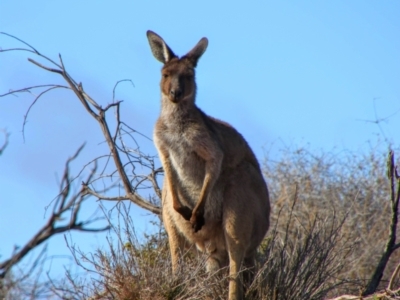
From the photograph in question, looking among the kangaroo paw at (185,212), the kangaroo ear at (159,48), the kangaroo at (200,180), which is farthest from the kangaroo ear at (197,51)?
the kangaroo paw at (185,212)

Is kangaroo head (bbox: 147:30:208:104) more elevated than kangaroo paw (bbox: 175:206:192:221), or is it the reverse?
kangaroo head (bbox: 147:30:208:104)

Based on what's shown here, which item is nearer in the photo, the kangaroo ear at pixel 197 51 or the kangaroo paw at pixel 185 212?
the kangaroo paw at pixel 185 212

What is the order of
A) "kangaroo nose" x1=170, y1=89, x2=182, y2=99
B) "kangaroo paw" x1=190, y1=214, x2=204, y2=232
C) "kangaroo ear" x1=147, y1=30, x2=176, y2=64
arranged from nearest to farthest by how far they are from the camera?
1. "kangaroo paw" x1=190, y1=214, x2=204, y2=232
2. "kangaroo nose" x1=170, y1=89, x2=182, y2=99
3. "kangaroo ear" x1=147, y1=30, x2=176, y2=64

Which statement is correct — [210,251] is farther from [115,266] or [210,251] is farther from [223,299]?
[115,266]

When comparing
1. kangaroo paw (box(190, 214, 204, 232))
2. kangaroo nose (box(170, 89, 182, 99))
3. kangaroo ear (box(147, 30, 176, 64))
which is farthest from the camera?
kangaroo ear (box(147, 30, 176, 64))

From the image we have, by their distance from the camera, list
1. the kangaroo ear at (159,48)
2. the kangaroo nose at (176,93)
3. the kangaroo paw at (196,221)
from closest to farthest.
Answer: the kangaroo paw at (196,221) → the kangaroo nose at (176,93) → the kangaroo ear at (159,48)

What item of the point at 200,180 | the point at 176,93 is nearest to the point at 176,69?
the point at 176,93

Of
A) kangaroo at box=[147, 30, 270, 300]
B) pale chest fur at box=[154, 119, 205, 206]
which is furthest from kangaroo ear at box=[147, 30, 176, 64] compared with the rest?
pale chest fur at box=[154, 119, 205, 206]

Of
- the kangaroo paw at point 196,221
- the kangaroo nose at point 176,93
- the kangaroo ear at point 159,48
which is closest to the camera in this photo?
the kangaroo paw at point 196,221

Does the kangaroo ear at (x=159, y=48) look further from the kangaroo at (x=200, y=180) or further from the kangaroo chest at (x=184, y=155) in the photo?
the kangaroo chest at (x=184, y=155)

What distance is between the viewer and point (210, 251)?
26.1 ft

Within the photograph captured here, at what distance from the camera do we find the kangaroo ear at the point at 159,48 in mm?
8297

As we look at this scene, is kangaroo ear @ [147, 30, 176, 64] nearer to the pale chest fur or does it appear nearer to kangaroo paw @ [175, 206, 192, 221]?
the pale chest fur

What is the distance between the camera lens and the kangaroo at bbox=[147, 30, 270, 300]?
793 centimetres
